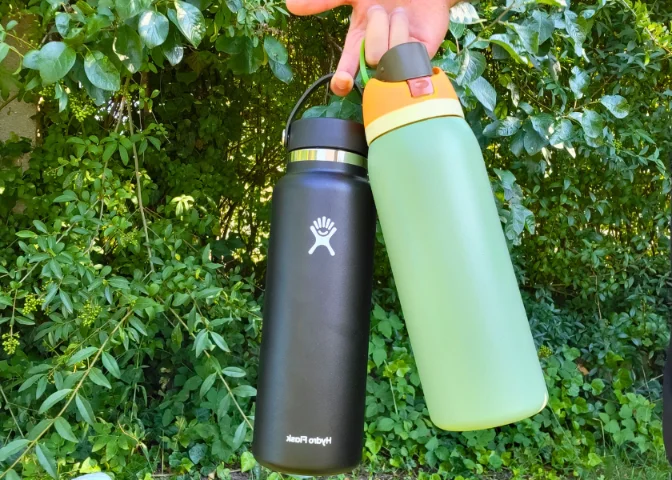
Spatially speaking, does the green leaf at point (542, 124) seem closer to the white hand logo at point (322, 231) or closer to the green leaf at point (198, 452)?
the white hand logo at point (322, 231)

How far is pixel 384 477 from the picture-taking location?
7.95 feet

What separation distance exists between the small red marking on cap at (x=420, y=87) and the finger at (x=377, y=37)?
5.0 inches

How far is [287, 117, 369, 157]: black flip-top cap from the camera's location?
2.97 ft

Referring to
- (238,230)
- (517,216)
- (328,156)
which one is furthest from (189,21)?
(238,230)

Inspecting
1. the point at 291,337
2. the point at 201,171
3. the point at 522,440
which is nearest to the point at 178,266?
the point at 291,337

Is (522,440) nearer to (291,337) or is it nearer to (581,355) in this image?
(581,355)

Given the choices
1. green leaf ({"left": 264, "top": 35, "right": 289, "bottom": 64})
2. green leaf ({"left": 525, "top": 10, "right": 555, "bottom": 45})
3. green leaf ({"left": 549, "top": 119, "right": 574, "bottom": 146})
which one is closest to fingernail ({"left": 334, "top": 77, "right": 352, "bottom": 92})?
green leaf ({"left": 264, "top": 35, "right": 289, "bottom": 64})

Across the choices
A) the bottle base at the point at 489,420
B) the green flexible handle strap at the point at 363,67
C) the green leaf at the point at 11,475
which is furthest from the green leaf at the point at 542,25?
the green leaf at the point at 11,475

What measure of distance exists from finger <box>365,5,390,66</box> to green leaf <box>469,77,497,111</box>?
508 mm

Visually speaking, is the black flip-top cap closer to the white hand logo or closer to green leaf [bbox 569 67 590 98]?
the white hand logo

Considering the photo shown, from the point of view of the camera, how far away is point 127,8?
1.15 metres

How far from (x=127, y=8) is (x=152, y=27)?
0.18 feet

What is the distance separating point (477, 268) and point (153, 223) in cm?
169

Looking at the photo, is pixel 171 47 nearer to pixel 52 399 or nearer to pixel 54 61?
pixel 54 61
